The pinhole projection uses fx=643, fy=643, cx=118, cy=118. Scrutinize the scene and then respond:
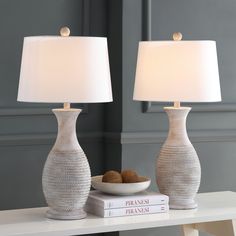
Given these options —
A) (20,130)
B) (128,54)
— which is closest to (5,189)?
(20,130)

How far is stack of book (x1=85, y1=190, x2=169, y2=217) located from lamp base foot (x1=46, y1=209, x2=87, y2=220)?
0.06 m

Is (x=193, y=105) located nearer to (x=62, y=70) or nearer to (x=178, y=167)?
(x=178, y=167)

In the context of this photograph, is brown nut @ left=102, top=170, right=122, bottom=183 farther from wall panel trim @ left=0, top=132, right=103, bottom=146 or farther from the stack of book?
wall panel trim @ left=0, top=132, right=103, bottom=146

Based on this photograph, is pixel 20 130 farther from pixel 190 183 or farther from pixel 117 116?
pixel 190 183

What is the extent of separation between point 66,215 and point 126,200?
0.61 feet

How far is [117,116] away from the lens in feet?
7.74

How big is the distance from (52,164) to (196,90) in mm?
484

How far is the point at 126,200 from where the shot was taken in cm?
190

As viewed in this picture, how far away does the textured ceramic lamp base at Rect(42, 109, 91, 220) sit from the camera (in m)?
1.82

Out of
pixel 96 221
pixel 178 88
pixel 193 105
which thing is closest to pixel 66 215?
pixel 96 221

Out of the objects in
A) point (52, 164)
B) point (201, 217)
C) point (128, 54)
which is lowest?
point (201, 217)

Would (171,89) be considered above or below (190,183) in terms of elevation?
above

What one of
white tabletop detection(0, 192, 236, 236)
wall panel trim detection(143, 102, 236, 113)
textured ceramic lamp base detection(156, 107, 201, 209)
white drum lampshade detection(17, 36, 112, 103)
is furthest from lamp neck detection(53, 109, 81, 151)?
wall panel trim detection(143, 102, 236, 113)

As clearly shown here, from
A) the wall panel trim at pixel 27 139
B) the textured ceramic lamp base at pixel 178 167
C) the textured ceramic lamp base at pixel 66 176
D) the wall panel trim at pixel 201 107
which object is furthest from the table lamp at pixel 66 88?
the wall panel trim at pixel 201 107
